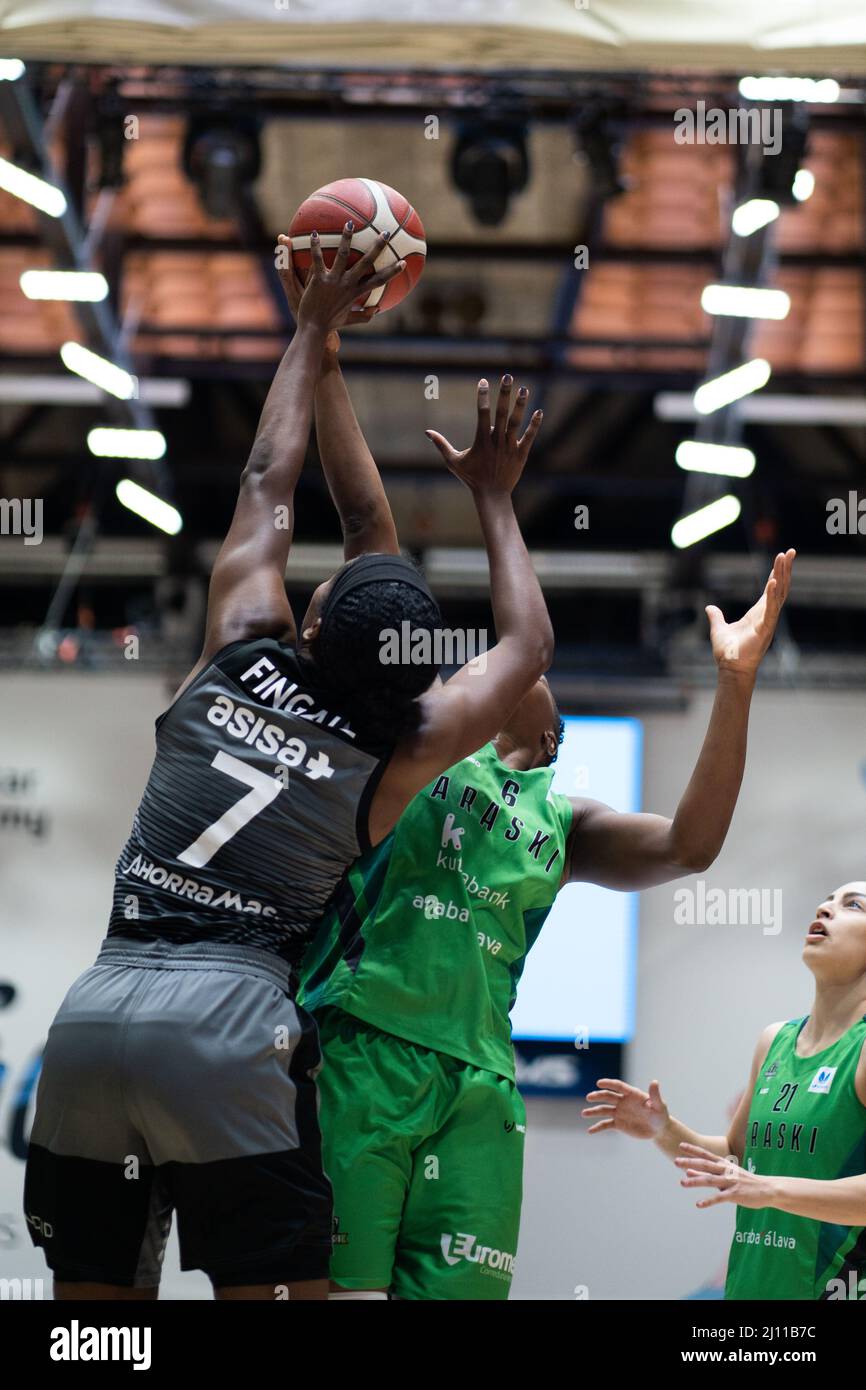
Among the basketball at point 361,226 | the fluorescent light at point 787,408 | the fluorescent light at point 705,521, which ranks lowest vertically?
the basketball at point 361,226

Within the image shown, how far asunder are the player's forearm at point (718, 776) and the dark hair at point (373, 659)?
75 cm

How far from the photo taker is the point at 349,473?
341 centimetres

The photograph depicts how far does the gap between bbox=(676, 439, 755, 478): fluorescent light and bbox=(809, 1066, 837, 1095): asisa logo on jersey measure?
4.87 m

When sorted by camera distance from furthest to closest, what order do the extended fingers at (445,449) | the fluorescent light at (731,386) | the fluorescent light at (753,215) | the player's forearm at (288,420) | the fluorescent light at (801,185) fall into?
the fluorescent light at (731,386)
the fluorescent light at (753,215)
the fluorescent light at (801,185)
the extended fingers at (445,449)
the player's forearm at (288,420)

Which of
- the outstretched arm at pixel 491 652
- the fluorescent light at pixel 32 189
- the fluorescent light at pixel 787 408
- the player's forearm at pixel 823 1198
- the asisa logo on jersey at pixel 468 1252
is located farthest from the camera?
the fluorescent light at pixel 787 408

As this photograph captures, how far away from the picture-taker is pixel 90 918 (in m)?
9.18

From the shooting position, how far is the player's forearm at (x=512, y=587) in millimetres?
2982

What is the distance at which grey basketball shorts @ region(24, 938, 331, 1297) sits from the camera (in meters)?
2.54

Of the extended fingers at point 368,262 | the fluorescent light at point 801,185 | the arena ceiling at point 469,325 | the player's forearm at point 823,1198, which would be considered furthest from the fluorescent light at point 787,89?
the player's forearm at point 823,1198

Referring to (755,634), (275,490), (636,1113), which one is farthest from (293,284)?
(636,1113)

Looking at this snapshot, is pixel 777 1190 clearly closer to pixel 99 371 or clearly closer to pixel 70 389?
pixel 99 371

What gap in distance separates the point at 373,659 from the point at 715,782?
35.7 inches

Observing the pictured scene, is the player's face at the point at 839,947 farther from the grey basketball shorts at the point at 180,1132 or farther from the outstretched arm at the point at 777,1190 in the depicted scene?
the grey basketball shorts at the point at 180,1132

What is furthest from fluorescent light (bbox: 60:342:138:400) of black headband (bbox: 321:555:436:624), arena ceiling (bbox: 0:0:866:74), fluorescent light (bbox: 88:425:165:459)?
black headband (bbox: 321:555:436:624)
